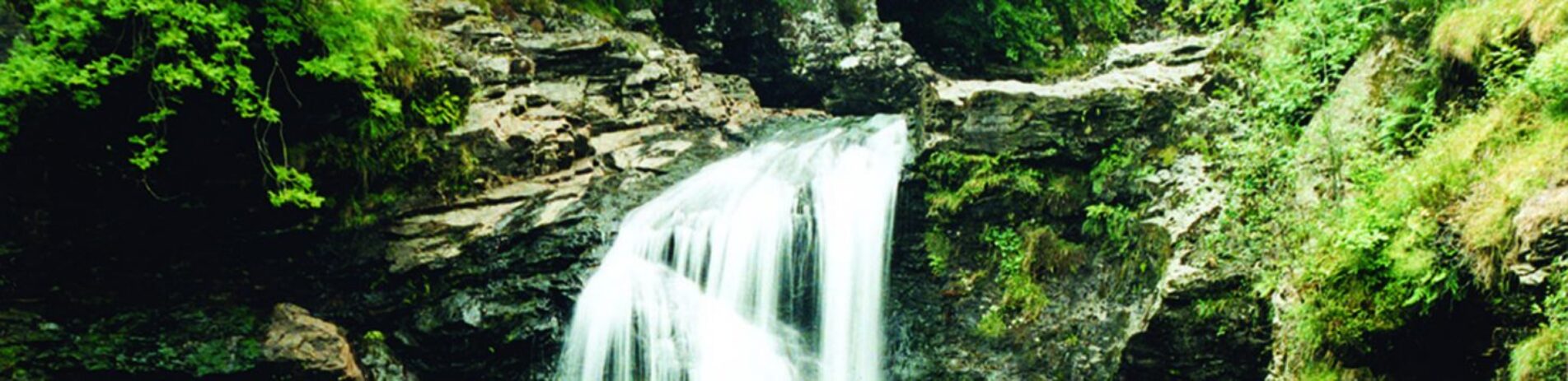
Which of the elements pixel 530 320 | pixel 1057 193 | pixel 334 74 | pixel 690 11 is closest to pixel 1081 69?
pixel 690 11

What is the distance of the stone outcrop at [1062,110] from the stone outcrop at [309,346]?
559 cm

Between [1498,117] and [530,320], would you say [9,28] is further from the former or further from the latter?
[1498,117]

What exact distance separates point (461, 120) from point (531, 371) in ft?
8.40

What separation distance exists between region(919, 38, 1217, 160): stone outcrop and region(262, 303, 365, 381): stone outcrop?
→ 559 centimetres

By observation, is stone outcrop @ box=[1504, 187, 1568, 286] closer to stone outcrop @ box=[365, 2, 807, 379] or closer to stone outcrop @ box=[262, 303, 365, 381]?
stone outcrop @ box=[365, 2, 807, 379]

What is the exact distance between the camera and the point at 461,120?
30.9ft

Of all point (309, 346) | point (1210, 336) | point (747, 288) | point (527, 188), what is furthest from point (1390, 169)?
point (309, 346)

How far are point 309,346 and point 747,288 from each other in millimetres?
3877

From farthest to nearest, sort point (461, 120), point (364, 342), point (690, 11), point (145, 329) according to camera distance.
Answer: point (690, 11) → point (461, 120) → point (364, 342) → point (145, 329)

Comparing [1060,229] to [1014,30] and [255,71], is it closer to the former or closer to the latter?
[255,71]

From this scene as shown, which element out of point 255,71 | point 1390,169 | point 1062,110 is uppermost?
point 255,71

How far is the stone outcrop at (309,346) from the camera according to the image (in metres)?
8.22

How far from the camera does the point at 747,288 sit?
9.11 metres

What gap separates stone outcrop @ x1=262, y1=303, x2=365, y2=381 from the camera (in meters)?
8.22
